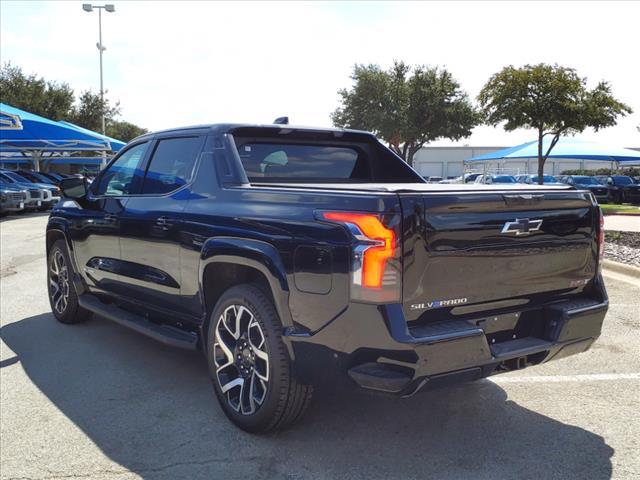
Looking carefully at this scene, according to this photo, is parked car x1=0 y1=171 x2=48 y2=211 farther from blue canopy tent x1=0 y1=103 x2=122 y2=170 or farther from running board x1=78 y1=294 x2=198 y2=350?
running board x1=78 y1=294 x2=198 y2=350

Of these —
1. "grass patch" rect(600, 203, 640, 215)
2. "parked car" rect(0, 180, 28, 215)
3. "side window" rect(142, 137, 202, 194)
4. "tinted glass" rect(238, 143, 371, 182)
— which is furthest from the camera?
"grass patch" rect(600, 203, 640, 215)

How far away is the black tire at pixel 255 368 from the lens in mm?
3223

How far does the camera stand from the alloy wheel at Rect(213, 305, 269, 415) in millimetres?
3393

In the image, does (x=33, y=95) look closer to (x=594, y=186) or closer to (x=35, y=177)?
(x=35, y=177)

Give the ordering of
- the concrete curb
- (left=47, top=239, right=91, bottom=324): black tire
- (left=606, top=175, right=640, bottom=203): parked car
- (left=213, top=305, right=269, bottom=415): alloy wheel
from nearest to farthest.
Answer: (left=213, top=305, right=269, bottom=415): alloy wheel, (left=47, top=239, right=91, bottom=324): black tire, the concrete curb, (left=606, top=175, right=640, bottom=203): parked car

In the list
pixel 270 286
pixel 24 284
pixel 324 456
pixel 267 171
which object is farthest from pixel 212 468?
pixel 24 284

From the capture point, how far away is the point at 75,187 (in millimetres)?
5625

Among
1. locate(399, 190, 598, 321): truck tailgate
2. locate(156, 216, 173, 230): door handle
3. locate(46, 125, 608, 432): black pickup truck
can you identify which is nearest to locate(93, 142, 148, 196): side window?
locate(46, 125, 608, 432): black pickup truck

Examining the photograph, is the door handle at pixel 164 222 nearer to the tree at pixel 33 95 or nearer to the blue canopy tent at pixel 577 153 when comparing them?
the blue canopy tent at pixel 577 153

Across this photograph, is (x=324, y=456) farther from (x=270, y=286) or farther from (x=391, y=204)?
(x=391, y=204)

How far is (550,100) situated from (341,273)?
2136 cm

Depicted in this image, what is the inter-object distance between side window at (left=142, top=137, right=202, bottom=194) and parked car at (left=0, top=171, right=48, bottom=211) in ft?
64.9

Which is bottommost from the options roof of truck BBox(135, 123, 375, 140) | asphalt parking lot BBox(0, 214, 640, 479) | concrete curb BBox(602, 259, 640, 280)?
asphalt parking lot BBox(0, 214, 640, 479)

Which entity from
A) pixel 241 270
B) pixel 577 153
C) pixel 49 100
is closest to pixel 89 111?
pixel 49 100
